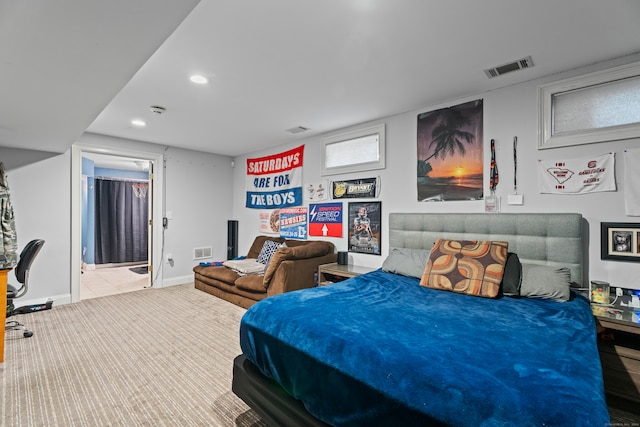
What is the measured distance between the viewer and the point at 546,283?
233 centimetres

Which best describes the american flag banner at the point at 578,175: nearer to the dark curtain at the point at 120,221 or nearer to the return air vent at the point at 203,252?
the return air vent at the point at 203,252

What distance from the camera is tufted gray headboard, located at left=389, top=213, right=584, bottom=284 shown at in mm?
2486

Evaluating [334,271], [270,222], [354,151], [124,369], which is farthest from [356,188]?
[124,369]

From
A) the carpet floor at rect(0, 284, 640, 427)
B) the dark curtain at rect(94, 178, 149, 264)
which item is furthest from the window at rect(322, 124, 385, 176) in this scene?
the dark curtain at rect(94, 178, 149, 264)

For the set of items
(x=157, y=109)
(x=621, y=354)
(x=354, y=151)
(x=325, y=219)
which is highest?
(x=157, y=109)

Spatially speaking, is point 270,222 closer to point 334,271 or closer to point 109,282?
point 334,271

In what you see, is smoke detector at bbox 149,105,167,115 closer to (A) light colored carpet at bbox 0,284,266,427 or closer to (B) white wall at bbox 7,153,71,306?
(B) white wall at bbox 7,153,71,306

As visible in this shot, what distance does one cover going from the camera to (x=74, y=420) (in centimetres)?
185

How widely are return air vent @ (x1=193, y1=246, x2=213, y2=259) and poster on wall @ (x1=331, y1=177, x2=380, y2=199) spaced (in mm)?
A: 2926

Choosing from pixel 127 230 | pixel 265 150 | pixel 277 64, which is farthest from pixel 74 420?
pixel 127 230

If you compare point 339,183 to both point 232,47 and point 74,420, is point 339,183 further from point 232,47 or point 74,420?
point 74,420

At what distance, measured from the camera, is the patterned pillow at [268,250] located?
475 cm

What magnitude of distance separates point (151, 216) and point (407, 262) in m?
4.32

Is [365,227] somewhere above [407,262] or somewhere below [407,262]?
above
